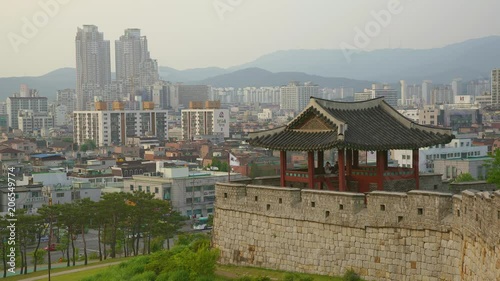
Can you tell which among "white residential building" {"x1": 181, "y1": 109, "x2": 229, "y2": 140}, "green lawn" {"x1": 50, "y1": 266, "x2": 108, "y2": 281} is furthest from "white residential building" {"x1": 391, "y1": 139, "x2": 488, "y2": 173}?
"white residential building" {"x1": 181, "y1": 109, "x2": 229, "y2": 140}

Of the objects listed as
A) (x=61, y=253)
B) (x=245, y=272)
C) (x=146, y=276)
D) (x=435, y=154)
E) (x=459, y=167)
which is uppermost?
(x=435, y=154)

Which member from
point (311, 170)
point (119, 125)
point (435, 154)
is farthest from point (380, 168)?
point (119, 125)

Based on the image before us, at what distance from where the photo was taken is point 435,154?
80.0 m

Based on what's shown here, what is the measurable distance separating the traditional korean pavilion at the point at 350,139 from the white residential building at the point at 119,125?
137 metres

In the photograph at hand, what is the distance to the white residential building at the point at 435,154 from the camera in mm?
77569

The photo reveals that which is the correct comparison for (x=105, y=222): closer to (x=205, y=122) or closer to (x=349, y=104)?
(x=349, y=104)

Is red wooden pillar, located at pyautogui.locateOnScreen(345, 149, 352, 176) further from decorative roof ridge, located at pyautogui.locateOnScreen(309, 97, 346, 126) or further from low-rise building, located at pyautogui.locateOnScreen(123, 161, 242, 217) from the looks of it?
low-rise building, located at pyautogui.locateOnScreen(123, 161, 242, 217)

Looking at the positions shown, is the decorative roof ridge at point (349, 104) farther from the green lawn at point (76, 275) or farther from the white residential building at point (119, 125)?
the white residential building at point (119, 125)

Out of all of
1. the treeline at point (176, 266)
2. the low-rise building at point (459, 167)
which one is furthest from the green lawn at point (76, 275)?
the low-rise building at point (459, 167)

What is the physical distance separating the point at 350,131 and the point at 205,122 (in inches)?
5810

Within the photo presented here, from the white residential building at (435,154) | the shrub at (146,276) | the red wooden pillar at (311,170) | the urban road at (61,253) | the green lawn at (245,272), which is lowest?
the urban road at (61,253)

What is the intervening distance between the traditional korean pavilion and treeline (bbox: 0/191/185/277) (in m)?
20.9

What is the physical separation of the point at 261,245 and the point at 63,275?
1439 cm

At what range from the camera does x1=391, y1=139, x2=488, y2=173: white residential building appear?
77569mm
